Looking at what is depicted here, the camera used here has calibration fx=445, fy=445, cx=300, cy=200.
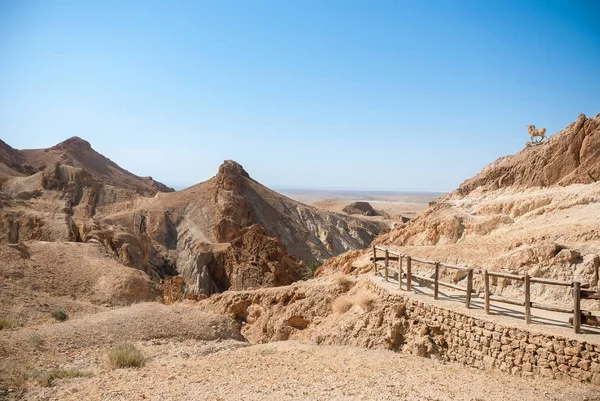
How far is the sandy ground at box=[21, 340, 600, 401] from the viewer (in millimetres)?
7551

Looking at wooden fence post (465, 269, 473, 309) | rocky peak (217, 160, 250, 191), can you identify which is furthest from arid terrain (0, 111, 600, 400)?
rocky peak (217, 160, 250, 191)

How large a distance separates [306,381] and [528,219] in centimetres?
1203

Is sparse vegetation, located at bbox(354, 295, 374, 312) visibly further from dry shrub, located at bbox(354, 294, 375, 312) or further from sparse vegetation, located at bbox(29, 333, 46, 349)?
sparse vegetation, located at bbox(29, 333, 46, 349)

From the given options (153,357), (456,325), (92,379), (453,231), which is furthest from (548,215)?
(92,379)

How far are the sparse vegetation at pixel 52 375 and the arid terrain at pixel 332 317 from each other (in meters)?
0.05

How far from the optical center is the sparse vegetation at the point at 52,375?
28.2 ft

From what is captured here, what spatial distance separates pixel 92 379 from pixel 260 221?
4160cm

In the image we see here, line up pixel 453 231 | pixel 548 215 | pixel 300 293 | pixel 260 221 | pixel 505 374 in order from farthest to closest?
1. pixel 260 221
2. pixel 453 231
3. pixel 548 215
4. pixel 300 293
5. pixel 505 374

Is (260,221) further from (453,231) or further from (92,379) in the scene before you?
(92,379)

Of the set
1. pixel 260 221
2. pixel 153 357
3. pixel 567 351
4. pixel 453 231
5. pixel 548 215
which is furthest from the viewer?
pixel 260 221

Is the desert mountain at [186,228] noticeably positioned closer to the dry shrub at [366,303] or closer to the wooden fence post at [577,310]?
the dry shrub at [366,303]

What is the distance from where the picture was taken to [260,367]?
9367 millimetres

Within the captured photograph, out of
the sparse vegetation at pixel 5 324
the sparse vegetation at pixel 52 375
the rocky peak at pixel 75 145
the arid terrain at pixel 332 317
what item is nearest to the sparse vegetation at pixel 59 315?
the arid terrain at pixel 332 317

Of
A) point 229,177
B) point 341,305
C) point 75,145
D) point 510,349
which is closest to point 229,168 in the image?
point 229,177
